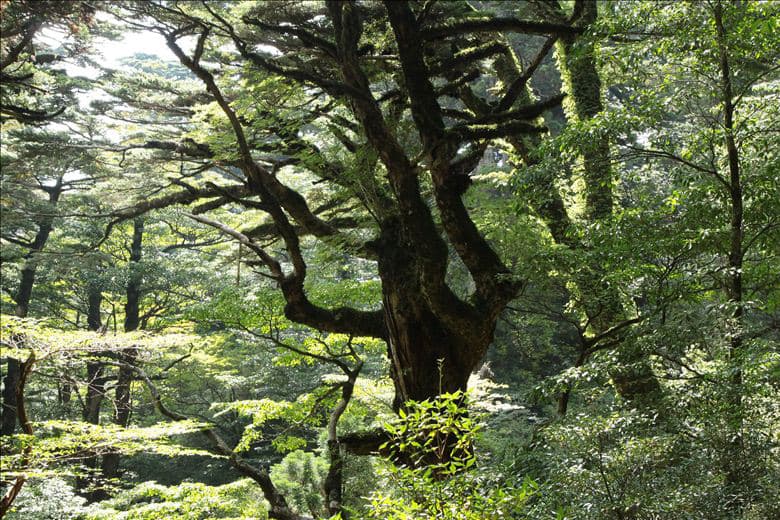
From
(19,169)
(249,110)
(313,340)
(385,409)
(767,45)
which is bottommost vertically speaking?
(385,409)

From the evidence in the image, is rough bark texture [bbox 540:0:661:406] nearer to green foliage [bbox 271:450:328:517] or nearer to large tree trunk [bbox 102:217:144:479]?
green foliage [bbox 271:450:328:517]

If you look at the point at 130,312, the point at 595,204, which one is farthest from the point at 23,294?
the point at 595,204

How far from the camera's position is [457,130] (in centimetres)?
485

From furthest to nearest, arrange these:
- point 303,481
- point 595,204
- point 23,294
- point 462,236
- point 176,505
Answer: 1. point 23,294
2. point 303,481
3. point 595,204
4. point 176,505
5. point 462,236

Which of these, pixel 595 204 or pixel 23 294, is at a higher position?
pixel 23 294

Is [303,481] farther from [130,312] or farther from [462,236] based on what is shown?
[130,312]

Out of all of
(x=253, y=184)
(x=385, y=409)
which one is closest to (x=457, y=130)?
(x=253, y=184)

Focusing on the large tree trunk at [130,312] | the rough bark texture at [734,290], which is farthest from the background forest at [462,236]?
the large tree trunk at [130,312]

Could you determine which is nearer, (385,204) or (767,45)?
(767,45)

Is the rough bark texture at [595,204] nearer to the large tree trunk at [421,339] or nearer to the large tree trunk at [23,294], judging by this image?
the large tree trunk at [421,339]

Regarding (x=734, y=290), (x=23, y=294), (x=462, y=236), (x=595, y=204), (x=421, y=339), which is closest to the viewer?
(x=734, y=290)

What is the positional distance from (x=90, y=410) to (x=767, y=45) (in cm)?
1219

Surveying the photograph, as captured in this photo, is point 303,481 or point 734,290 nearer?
point 734,290

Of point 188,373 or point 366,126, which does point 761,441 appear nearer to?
point 366,126
